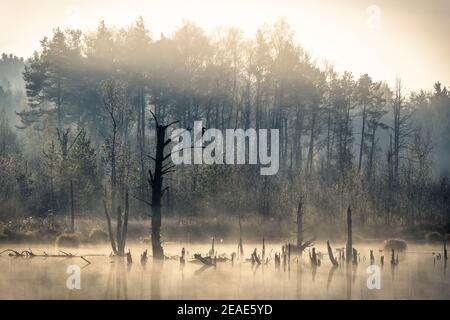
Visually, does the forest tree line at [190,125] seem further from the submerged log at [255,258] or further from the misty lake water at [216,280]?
the misty lake water at [216,280]

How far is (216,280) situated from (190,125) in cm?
4256

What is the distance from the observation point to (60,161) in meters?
53.7

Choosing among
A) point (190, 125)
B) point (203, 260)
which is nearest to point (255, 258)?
point (203, 260)

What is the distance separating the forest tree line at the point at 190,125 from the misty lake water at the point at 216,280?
494 inches

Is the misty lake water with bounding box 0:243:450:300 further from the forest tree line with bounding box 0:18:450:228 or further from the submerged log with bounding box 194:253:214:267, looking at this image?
the forest tree line with bounding box 0:18:450:228

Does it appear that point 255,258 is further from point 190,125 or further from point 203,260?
point 190,125

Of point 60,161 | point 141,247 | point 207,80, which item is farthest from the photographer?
point 207,80

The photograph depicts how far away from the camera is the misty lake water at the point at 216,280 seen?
31875mm

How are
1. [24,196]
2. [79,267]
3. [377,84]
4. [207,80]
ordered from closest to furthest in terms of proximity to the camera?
[79,267]
[24,196]
[207,80]
[377,84]

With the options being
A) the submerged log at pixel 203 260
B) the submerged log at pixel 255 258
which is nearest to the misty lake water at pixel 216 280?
the submerged log at pixel 203 260

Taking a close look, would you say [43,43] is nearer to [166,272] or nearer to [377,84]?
[377,84]

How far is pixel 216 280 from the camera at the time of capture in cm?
3506
